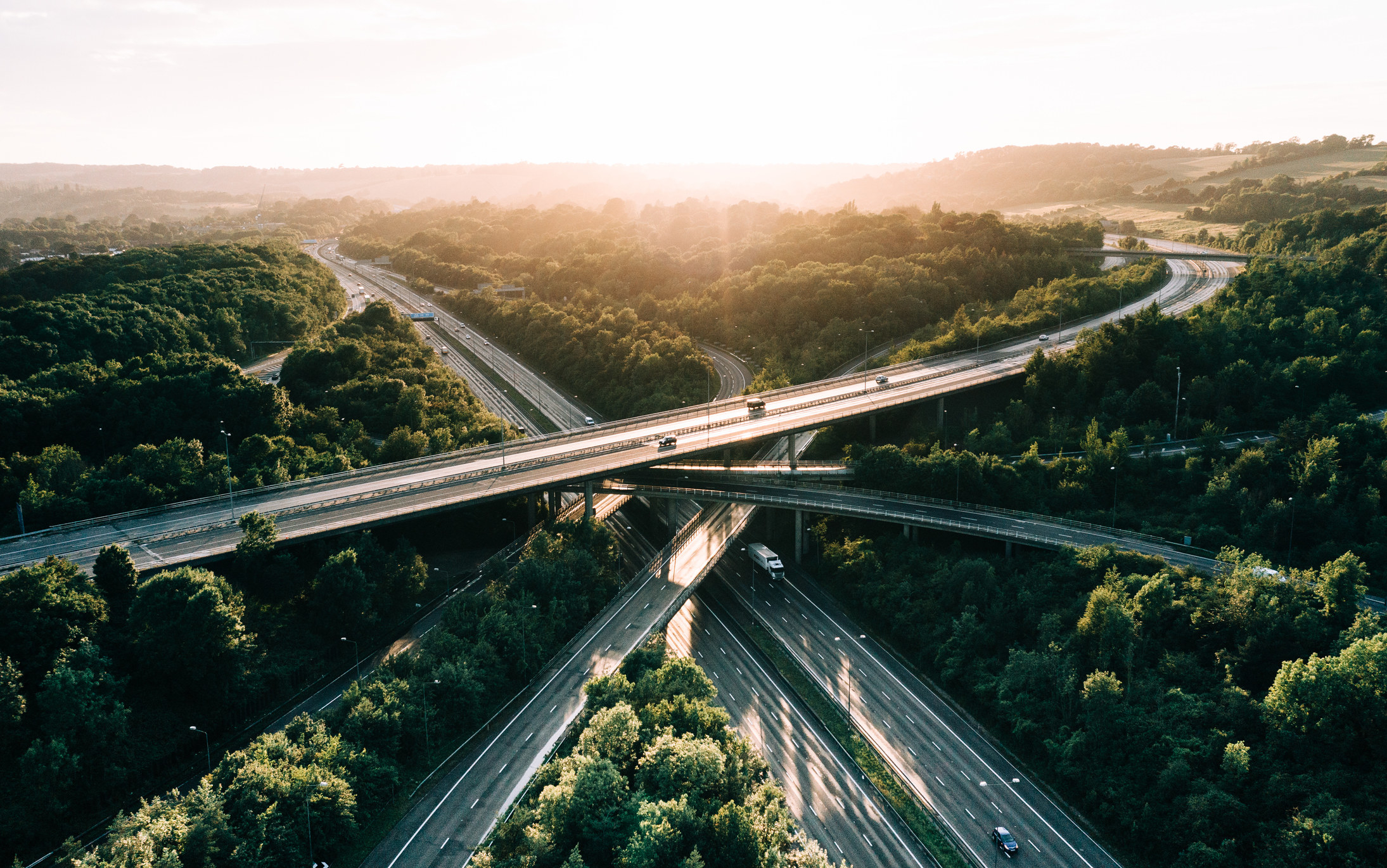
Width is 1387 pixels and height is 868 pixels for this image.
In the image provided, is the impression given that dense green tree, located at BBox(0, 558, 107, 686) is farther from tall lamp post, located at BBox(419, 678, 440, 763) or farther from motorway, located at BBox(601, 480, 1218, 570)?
motorway, located at BBox(601, 480, 1218, 570)

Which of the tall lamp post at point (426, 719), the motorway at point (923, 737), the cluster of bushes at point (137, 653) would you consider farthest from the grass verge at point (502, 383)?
the tall lamp post at point (426, 719)

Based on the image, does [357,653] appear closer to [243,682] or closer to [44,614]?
[243,682]

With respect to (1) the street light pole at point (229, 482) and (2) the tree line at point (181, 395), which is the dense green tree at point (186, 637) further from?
(2) the tree line at point (181, 395)

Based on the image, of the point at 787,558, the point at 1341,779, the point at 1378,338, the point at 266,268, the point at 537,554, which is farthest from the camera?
the point at 266,268

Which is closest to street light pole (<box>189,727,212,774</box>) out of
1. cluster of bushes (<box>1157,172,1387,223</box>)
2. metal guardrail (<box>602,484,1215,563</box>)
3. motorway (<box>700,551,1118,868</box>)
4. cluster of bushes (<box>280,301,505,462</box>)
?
cluster of bushes (<box>280,301,505,462</box>)

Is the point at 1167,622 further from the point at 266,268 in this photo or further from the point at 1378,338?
the point at 266,268

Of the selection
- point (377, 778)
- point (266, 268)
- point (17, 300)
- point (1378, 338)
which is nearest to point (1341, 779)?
point (377, 778)
